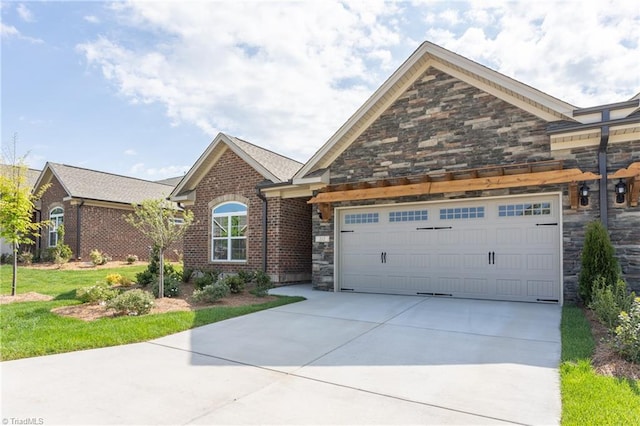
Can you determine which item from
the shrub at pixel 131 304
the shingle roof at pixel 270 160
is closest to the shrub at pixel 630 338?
the shrub at pixel 131 304

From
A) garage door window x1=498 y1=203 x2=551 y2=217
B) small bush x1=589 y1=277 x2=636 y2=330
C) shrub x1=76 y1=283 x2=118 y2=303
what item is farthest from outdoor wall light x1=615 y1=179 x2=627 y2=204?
shrub x1=76 y1=283 x2=118 y2=303

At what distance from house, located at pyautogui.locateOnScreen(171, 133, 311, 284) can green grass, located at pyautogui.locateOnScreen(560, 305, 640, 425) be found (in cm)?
917

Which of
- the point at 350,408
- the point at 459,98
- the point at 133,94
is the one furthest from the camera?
the point at 133,94

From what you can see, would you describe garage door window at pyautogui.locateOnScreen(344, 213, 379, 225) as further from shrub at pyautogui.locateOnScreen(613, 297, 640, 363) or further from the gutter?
shrub at pyautogui.locateOnScreen(613, 297, 640, 363)

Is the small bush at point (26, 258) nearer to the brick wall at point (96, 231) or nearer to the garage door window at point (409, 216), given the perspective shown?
the brick wall at point (96, 231)

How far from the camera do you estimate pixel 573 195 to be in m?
8.64

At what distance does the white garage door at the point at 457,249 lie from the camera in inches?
364

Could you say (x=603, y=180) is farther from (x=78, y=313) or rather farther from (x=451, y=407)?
(x=78, y=313)

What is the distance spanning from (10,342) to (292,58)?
8971 millimetres

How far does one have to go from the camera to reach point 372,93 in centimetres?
1116

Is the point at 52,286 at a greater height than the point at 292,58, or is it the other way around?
the point at 292,58

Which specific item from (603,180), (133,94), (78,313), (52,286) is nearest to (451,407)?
Answer: (603,180)

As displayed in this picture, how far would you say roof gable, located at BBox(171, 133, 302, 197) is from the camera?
13664mm

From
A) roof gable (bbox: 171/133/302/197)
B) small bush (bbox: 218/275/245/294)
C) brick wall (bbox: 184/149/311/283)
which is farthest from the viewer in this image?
roof gable (bbox: 171/133/302/197)
